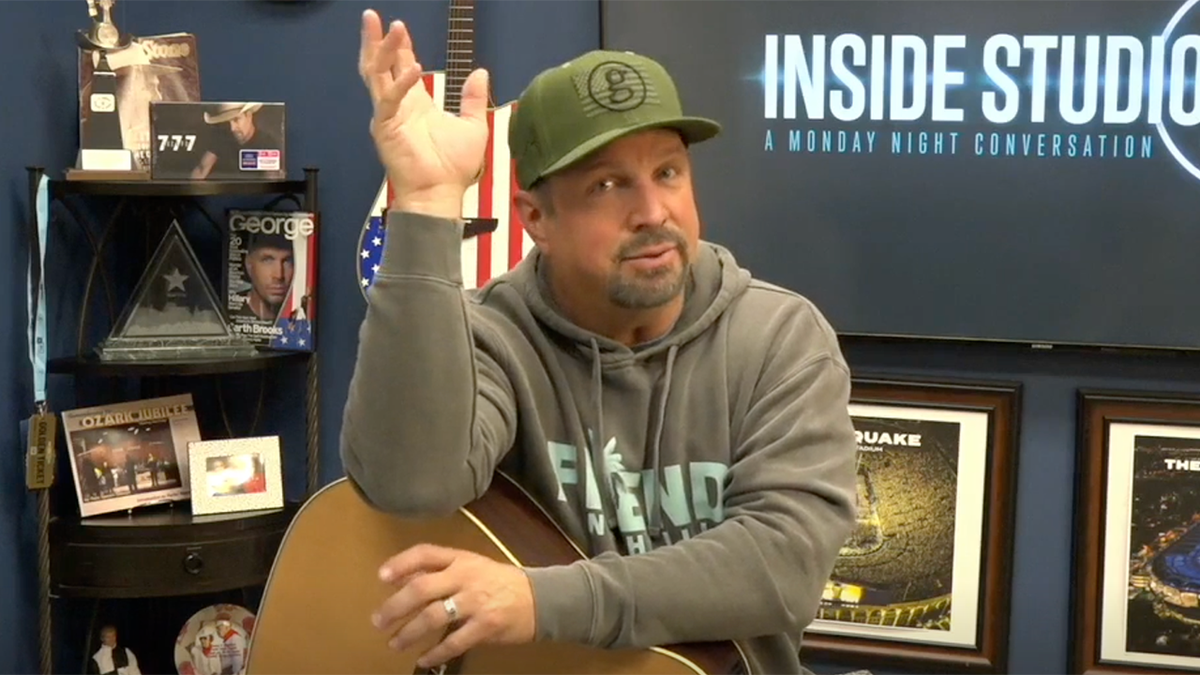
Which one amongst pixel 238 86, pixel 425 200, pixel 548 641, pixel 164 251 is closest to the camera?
pixel 425 200

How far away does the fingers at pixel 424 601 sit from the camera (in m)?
1.34

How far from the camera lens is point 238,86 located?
2.99 m

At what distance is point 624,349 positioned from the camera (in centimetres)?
160

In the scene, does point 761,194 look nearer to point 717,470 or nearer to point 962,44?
point 962,44

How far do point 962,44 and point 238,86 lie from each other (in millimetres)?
1511

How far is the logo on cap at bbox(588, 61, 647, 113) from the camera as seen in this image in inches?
59.6

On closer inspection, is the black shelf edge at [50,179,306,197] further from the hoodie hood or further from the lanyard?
the hoodie hood

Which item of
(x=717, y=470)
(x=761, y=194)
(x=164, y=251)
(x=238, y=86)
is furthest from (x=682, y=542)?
(x=238, y=86)

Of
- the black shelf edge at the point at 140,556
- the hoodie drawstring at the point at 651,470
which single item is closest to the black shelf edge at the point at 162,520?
the black shelf edge at the point at 140,556

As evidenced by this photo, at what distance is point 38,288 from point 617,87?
1.53 metres

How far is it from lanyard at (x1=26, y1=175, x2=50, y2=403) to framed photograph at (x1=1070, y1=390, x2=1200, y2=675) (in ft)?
6.39

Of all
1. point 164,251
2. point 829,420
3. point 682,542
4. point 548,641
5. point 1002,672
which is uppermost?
point 164,251

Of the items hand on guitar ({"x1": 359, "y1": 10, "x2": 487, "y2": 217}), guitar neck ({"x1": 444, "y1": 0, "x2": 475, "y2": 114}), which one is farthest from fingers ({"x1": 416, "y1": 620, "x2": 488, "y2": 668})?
guitar neck ({"x1": 444, "y1": 0, "x2": 475, "y2": 114})

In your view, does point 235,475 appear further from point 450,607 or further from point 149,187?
point 450,607
